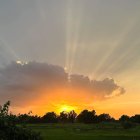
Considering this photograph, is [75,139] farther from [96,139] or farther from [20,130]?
[20,130]

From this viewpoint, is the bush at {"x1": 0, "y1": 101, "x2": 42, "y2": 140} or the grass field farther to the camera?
the grass field

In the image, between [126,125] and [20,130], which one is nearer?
[20,130]

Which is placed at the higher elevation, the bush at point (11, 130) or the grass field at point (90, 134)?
the grass field at point (90, 134)

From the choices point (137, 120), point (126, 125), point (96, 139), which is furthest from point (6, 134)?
point (137, 120)

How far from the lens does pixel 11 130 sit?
1384 centimetres

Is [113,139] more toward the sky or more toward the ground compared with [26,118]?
more toward the sky

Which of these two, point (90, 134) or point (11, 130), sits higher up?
point (90, 134)

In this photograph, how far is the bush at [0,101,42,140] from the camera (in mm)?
13742

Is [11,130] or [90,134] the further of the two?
[90,134]

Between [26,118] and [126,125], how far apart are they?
119 m

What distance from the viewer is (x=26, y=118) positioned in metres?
14.8

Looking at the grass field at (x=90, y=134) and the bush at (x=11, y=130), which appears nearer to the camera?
the bush at (x=11, y=130)

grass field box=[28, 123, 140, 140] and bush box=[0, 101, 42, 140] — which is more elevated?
grass field box=[28, 123, 140, 140]

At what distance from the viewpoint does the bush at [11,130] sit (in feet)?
45.1
